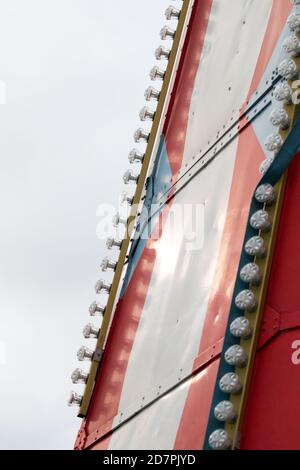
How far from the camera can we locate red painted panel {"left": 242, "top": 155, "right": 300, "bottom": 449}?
594cm

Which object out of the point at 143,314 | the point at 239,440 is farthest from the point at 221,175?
the point at 239,440

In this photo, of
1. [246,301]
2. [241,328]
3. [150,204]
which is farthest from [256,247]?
[150,204]

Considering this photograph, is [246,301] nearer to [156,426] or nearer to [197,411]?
[197,411]

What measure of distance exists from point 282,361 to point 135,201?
3596 millimetres

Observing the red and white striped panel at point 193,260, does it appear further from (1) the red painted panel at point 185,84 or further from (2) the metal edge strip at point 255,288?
(2) the metal edge strip at point 255,288

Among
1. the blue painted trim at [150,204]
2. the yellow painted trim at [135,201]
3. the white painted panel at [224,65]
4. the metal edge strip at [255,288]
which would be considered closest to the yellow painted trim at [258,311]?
the metal edge strip at [255,288]

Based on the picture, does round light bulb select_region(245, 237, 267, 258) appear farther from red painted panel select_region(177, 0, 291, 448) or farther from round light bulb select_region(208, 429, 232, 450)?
round light bulb select_region(208, 429, 232, 450)

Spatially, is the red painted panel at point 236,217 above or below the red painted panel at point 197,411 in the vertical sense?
above

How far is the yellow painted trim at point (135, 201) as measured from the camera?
9094mm

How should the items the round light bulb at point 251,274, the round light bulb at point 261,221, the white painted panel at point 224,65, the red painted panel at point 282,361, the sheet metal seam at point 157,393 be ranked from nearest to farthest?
the red painted panel at point 282,361
the round light bulb at point 251,274
the round light bulb at point 261,221
the sheet metal seam at point 157,393
the white painted panel at point 224,65

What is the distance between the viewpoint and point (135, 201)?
9.55 m

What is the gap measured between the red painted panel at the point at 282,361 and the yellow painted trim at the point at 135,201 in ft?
9.70

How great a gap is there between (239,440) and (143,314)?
2.55m

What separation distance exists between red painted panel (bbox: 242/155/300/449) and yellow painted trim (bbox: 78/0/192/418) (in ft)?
9.70
